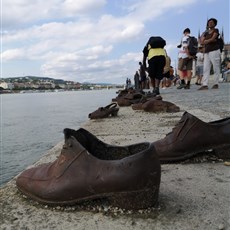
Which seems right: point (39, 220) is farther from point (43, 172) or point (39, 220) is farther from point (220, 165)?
point (220, 165)

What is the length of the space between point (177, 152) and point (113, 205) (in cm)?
90

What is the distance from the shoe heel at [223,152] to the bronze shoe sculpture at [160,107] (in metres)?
3.34

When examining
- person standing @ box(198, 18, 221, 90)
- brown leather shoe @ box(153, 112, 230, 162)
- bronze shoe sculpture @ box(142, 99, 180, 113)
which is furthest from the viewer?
person standing @ box(198, 18, 221, 90)

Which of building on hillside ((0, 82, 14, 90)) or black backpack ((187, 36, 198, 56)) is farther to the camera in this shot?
building on hillside ((0, 82, 14, 90))

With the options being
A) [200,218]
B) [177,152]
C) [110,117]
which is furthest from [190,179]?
[110,117]

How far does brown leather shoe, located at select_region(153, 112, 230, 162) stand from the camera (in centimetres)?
244

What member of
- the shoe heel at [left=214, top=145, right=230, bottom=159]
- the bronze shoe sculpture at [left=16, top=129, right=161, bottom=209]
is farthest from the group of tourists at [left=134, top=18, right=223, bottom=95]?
the bronze shoe sculpture at [left=16, top=129, right=161, bottom=209]

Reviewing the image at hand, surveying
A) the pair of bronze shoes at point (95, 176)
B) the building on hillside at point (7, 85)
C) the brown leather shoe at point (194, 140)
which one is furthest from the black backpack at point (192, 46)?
the building on hillside at point (7, 85)

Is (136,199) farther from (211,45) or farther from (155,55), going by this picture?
(211,45)

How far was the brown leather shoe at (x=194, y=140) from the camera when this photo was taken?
2439 millimetres

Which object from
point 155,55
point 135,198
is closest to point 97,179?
point 135,198

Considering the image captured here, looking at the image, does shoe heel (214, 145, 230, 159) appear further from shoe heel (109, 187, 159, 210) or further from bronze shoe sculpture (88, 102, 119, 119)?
bronze shoe sculpture (88, 102, 119, 119)

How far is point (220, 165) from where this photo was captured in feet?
7.94

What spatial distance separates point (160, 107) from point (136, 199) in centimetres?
435
